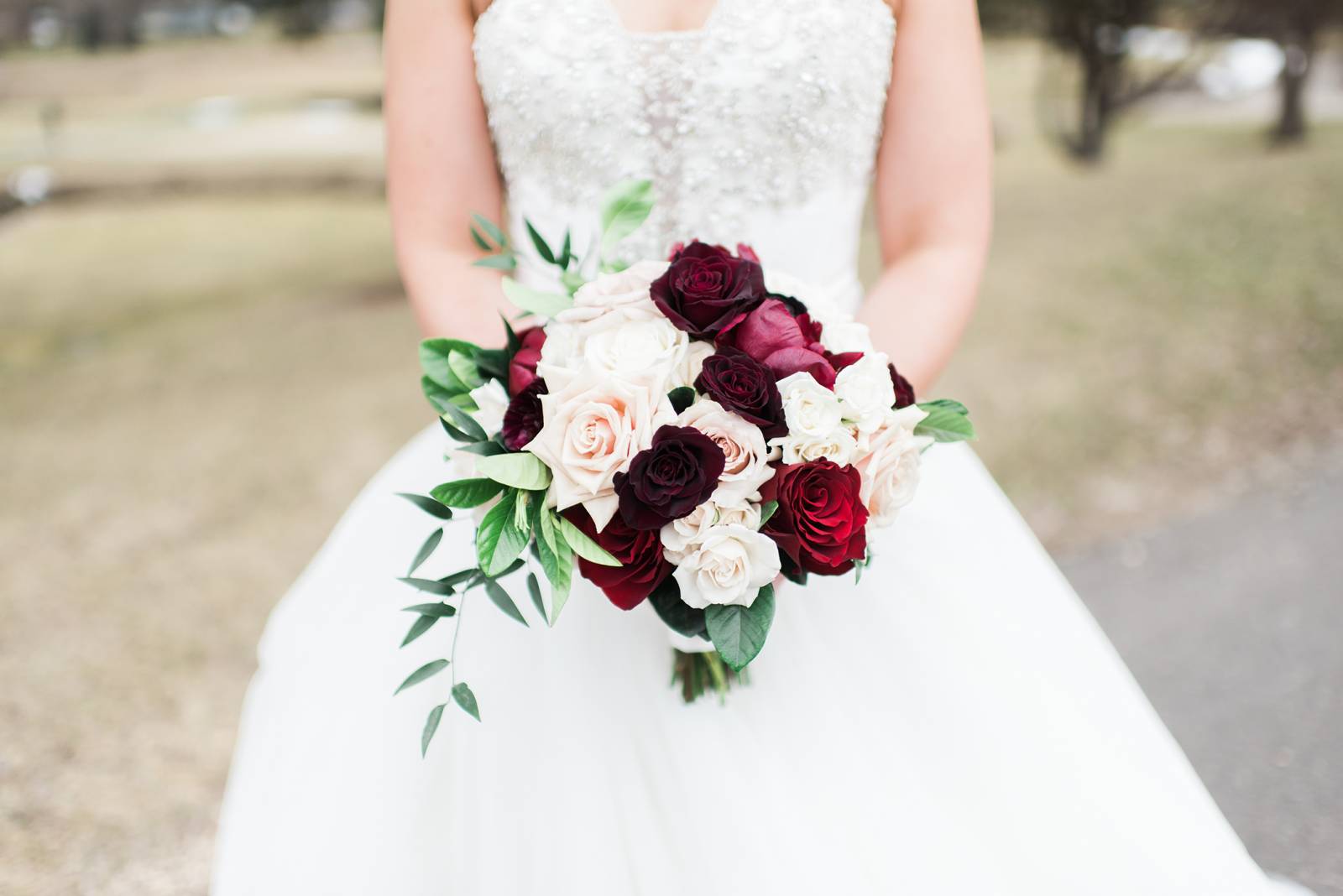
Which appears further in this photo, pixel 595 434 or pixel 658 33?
pixel 658 33

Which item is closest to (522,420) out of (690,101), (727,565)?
(727,565)

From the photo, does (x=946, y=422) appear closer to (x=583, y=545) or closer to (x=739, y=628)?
(x=739, y=628)

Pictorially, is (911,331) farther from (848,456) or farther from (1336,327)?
(1336,327)

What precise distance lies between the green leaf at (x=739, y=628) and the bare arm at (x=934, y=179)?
63cm

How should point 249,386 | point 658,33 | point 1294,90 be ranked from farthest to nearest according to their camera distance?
point 1294,90 < point 249,386 < point 658,33

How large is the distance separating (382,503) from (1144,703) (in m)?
1.47

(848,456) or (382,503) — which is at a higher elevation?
(848,456)

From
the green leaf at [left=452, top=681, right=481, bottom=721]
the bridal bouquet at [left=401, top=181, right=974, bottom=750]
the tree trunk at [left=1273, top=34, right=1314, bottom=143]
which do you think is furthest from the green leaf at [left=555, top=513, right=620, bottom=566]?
the tree trunk at [left=1273, top=34, right=1314, bottom=143]

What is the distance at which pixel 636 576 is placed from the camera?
4.15 ft

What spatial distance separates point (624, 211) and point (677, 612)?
1.85 ft

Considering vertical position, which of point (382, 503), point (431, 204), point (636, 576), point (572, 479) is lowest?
point (382, 503)

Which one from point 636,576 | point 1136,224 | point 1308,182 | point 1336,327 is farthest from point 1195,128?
point 636,576

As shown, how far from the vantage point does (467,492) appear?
1300mm

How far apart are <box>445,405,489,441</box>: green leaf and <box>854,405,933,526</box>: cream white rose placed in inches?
19.4
